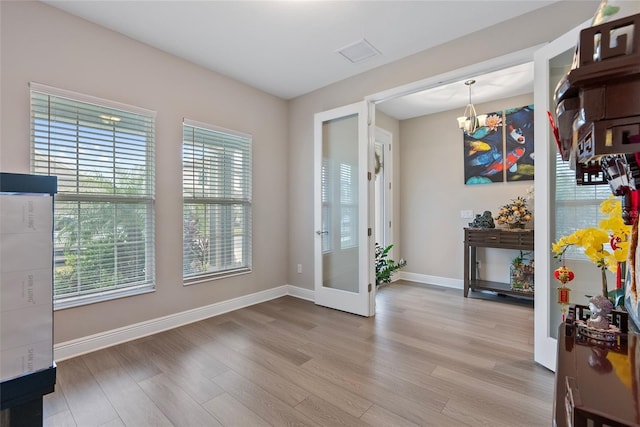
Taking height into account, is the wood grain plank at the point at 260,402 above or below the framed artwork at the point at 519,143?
below

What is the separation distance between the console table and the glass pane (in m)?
1.67

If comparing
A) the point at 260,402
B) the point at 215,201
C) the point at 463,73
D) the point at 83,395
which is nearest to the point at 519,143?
the point at 463,73

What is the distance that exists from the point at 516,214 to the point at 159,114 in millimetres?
4188

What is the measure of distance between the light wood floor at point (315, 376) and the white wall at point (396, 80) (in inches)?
49.3

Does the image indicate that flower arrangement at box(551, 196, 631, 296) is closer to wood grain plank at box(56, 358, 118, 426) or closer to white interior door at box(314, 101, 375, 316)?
white interior door at box(314, 101, 375, 316)

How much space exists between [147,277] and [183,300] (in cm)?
44

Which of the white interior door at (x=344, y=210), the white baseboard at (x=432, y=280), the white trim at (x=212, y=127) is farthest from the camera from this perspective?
the white baseboard at (x=432, y=280)

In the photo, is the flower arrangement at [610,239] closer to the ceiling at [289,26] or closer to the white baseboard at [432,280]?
the ceiling at [289,26]

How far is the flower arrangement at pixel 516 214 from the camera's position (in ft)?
12.0

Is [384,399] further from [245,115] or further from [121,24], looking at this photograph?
[121,24]

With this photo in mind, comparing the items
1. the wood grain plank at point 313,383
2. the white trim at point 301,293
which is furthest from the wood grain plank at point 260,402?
the white trim at point 301,293

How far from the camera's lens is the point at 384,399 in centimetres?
177

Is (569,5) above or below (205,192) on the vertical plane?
above

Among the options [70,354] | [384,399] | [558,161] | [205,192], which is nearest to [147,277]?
[70,354]
